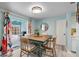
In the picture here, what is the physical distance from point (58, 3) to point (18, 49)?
94cm

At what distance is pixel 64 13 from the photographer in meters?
1.52

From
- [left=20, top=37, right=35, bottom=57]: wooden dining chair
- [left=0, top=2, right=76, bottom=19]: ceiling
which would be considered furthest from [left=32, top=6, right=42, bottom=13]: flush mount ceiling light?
[left=20, top=37, right=35, bottom=57]: wooden dining chair

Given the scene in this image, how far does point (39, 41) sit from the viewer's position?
1.52m

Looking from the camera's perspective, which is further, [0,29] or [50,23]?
[50,23]

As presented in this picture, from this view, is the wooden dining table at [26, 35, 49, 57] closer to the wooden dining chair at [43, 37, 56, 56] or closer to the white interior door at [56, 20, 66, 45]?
the wooden dining chair at [43, 37, 56, 56]

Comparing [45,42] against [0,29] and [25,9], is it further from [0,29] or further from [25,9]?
[0,29]

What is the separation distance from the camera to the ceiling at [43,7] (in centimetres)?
150

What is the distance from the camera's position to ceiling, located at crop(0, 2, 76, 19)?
150 centimetres

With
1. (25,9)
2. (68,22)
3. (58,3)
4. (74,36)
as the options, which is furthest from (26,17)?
(74,36)

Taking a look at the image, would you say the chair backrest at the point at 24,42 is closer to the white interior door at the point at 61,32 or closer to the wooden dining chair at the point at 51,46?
the wooden dining chair at the point at 51,46

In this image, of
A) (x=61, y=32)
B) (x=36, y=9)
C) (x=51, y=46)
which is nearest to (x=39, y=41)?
(x=51, y=46)

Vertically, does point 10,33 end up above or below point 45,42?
above

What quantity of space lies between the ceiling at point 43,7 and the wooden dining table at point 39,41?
35cm

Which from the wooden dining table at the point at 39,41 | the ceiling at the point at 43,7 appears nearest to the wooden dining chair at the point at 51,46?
the wooden dining table at the point at 39,41
